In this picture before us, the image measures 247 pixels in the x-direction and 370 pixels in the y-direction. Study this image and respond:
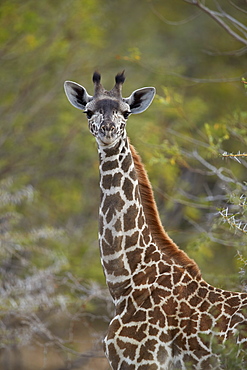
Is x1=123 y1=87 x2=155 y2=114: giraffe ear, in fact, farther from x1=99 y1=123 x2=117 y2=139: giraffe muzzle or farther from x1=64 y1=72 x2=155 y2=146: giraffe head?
x1=99 y1=123 x2=117 y2=139: giraffe muzzle

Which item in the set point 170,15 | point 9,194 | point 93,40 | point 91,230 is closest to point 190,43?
point 170,15

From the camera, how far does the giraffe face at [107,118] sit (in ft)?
20.4

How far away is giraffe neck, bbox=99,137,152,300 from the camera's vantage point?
629 cm

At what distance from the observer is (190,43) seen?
20734 millimetres

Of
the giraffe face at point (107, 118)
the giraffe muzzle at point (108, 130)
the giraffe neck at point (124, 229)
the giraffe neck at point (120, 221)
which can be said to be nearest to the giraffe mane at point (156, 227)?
the giraffe neck at point (124, 229)

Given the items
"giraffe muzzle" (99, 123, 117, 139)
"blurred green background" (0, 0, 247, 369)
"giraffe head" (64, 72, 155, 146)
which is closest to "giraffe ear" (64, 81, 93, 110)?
"giraffe head" (64, 72, 155, 146)

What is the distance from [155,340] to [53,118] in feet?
37.6

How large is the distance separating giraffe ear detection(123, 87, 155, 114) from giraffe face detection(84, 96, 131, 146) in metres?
0.27

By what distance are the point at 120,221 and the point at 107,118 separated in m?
0.92

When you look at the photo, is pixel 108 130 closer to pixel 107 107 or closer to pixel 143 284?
pixel 107 107

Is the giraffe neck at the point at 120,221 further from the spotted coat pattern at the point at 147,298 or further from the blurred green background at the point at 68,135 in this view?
the blurred green background at the point at 68,135

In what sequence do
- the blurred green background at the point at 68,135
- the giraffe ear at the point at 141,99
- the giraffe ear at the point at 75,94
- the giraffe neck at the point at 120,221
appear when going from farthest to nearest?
the blurred green background at the point at 68,135, the giraffe ear at the point at 75,94, the giraffe ear at the point at 141,99, the giraffe neck at the point at 120,221

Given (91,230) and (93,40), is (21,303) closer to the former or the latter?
(91,230)

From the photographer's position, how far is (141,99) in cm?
698
